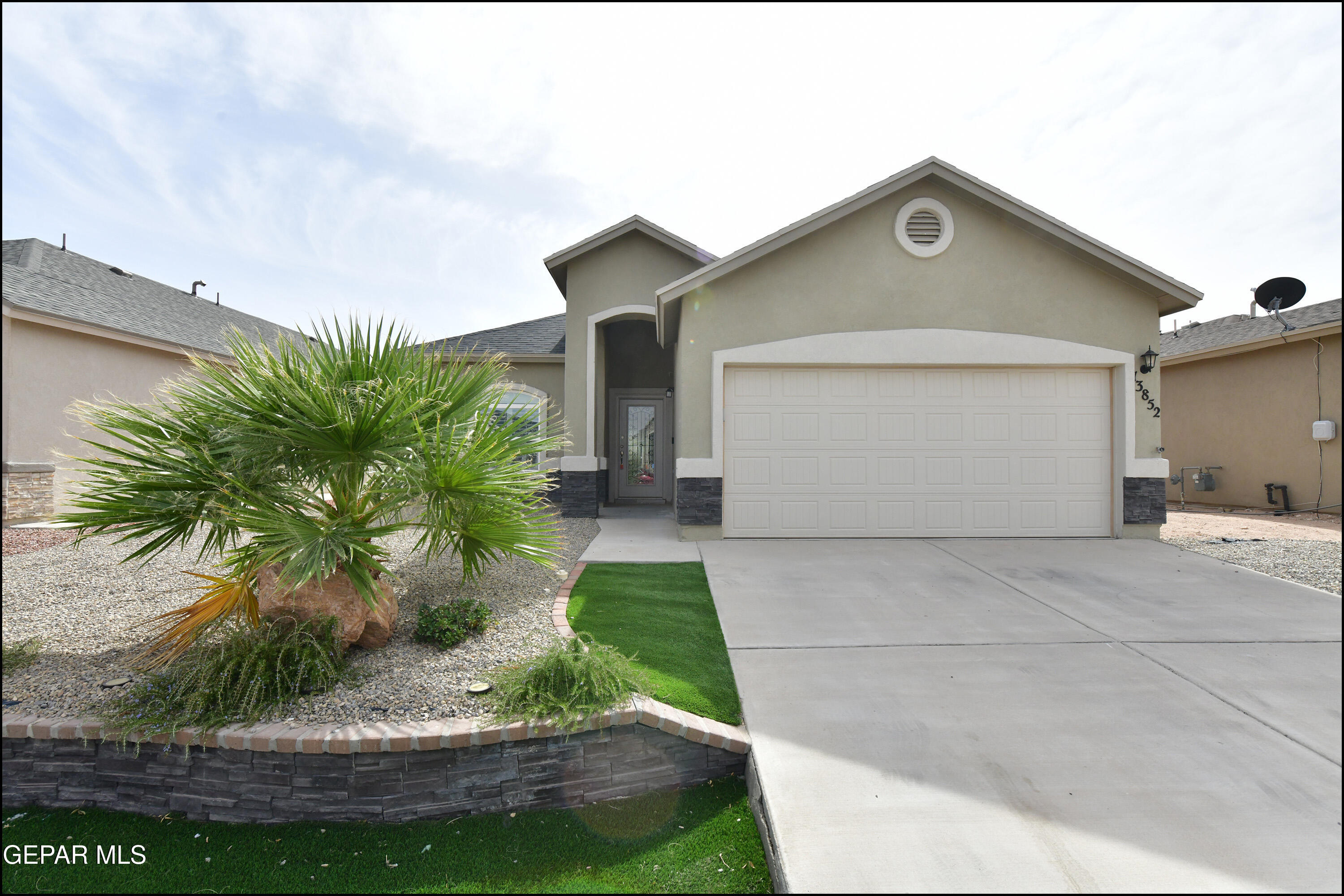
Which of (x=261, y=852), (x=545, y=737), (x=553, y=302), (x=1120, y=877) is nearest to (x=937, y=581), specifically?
(x=1120, y=877)

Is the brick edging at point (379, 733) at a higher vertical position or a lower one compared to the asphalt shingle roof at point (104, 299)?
lower

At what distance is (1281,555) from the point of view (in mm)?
5590

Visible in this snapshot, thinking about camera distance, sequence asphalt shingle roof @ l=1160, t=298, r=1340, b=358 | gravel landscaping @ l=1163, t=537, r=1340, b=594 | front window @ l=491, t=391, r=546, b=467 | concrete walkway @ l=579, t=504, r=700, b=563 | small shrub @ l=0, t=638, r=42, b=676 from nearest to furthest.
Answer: gravel landscaping @ l=1163, t=537, r=1340, b=594, small shrub @ l=0, t=638, r=42, b=676, front window @ l=491, t=391, r=546, b=467, concrete walkway @ l=579, t=504, r=700, b=563, asphalt shingle roof @ l=1160, t=298, r=1340, b=358

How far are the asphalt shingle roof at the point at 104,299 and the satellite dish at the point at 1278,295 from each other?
1149cm

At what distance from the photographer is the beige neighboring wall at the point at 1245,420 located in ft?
16.6

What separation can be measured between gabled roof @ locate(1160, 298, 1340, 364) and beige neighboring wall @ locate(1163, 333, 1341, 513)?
0.77 feet

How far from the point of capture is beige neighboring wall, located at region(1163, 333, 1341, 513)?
5.06 metres

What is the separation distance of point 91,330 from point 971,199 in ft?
46.5

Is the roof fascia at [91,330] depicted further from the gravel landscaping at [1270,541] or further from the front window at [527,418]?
the gravel landscaping at [1270,541]

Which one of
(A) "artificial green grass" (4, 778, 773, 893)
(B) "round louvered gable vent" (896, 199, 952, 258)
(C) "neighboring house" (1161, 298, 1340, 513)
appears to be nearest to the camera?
(A) "artificial green grass" (4, 778, 773, 893)

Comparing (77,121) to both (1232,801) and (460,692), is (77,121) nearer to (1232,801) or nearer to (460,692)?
(460,692)

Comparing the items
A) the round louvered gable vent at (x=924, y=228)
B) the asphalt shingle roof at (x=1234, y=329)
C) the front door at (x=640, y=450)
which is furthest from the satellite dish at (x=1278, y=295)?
the front door at (x=640, y=450)

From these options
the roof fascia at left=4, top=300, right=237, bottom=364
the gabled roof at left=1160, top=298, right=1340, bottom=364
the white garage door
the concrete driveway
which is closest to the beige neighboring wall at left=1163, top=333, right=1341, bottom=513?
the gabled roof at left=1160, top=298, right=1340, bottom=364

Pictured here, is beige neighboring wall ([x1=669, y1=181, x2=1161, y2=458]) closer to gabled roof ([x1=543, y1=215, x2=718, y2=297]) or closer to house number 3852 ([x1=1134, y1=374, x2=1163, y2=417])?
house number 3852 ([x1=1134, y1=374, x2=1163, y2=417])
